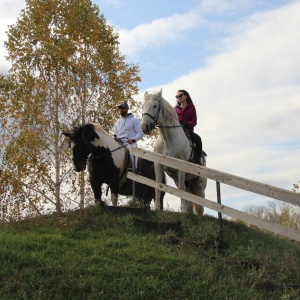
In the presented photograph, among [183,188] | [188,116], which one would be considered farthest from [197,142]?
[183,188]

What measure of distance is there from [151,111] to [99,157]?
5.39ft

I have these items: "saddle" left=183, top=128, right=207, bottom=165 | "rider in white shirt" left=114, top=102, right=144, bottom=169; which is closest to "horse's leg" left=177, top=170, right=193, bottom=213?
"saddle" left=183, top=128, right=207, bottom=165

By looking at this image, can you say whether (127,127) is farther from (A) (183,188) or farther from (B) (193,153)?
(A) (183,188)

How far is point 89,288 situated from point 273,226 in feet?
10.9

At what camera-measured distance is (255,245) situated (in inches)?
Result: 354

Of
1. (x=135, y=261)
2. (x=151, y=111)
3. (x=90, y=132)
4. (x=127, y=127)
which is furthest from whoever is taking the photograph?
(x=127, y=127)

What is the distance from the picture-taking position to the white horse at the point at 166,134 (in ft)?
33.6

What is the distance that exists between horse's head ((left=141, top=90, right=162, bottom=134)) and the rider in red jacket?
3.58 ft

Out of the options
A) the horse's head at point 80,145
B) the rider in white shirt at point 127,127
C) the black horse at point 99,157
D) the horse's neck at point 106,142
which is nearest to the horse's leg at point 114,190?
the black horse at point 99,157

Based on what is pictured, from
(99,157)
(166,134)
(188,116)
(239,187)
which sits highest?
(188,116)

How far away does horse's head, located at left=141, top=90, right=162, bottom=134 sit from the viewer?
10008 millimetres

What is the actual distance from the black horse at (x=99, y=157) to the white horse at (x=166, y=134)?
38.0 inches

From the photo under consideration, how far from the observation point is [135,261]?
7.04m

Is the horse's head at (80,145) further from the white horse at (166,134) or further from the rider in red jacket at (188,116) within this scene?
the rider in red jacket at (188,116)
